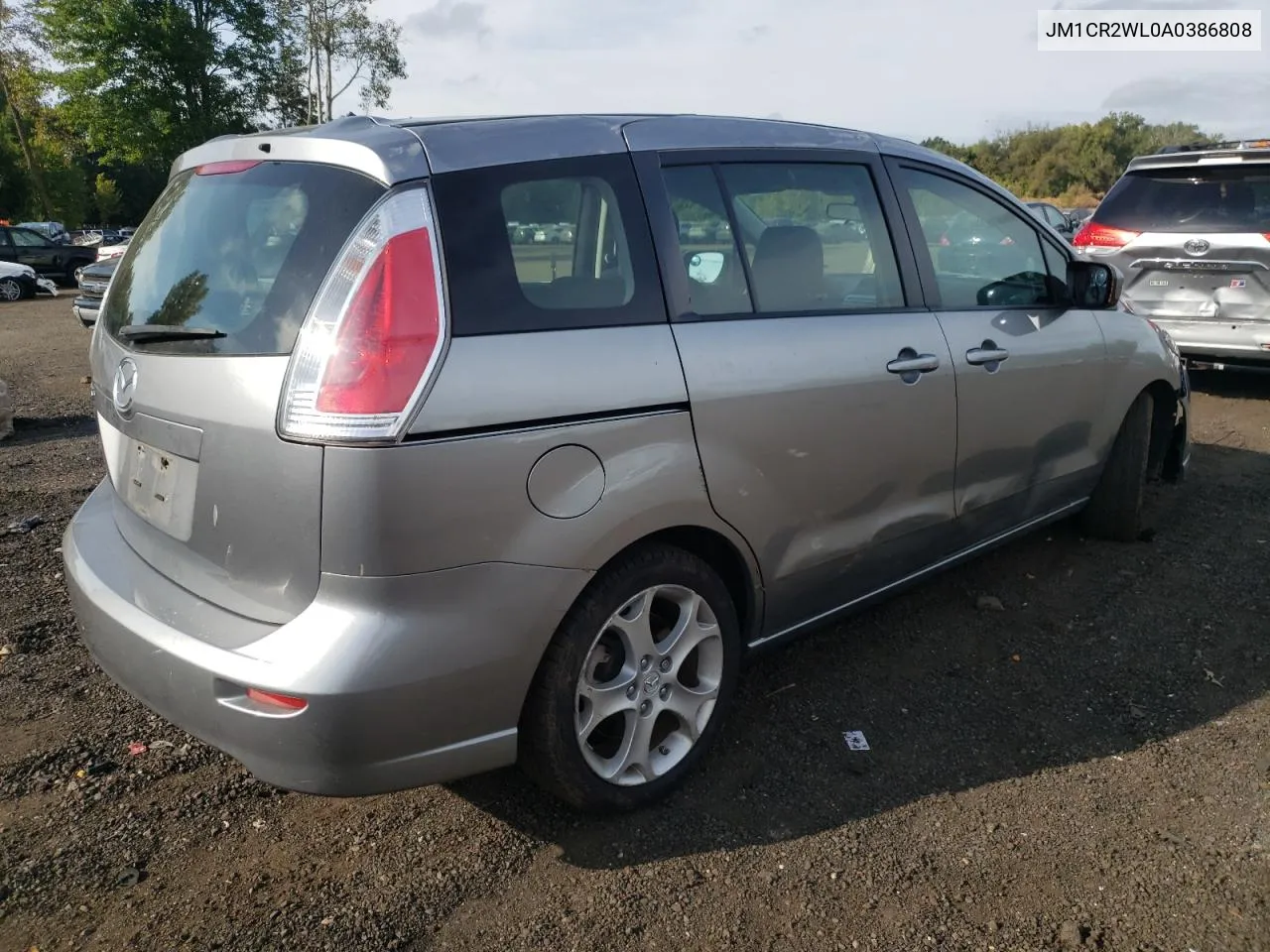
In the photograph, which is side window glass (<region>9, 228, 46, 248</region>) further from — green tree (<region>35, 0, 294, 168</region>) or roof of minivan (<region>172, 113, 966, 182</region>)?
roof of minivan (<region>172, 113, 966, 182</region>)

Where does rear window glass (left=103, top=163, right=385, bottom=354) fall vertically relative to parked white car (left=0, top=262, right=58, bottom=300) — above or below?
above

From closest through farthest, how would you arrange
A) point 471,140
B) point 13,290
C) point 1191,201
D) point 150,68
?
point 471,140 → point 1191,201 → point 13,290 → point 150,68

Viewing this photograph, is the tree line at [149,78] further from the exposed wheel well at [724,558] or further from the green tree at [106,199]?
the exposed wheel well at [724,558]

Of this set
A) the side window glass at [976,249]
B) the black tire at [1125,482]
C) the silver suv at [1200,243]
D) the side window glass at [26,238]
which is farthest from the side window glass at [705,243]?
the side window glass at [26,238]

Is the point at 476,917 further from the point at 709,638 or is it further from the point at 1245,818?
the point at 1245,818

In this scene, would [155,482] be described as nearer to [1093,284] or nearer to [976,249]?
[976,249]

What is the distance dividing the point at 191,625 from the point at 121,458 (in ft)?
2.19

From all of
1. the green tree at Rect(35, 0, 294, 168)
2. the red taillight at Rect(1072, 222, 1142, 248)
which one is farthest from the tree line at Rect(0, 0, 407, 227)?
the red taillight at Rect(1072, 222, 1142, 248)

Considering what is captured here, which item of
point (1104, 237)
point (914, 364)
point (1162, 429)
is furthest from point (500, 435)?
point (1104, 237)

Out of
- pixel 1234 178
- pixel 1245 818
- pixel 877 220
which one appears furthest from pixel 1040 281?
pixel 1234 178

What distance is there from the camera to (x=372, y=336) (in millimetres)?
2086

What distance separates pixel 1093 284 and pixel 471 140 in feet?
9.44

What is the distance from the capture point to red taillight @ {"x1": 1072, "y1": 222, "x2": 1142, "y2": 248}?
7.63m

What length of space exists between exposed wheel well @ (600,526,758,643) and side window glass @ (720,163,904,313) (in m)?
0.70
